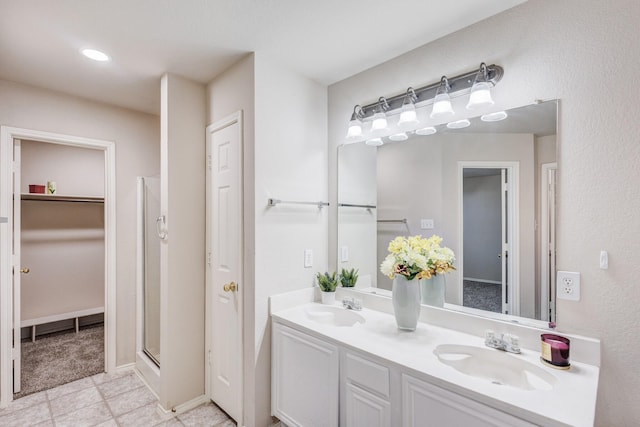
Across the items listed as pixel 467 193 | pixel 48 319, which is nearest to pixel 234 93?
pixel 467 193

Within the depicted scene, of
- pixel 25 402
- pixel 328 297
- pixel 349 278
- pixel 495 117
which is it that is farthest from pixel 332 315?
pixel 25 402

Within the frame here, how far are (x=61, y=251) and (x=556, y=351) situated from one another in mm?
4781

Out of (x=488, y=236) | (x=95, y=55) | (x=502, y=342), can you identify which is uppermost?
(x=95, y=55)

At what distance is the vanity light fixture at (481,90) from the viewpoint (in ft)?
5.17

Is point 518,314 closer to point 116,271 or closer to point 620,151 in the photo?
point 620,151

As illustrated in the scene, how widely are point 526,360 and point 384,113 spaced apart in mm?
1571

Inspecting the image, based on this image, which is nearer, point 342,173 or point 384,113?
point 384,113

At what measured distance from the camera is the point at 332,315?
213 centimetres

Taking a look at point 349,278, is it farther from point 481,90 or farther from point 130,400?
point 130,400

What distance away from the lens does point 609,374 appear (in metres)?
1.28

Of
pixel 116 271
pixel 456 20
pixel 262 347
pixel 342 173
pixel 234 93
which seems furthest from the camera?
pixel 116 271

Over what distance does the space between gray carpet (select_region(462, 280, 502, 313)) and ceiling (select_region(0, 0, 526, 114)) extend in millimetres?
1447

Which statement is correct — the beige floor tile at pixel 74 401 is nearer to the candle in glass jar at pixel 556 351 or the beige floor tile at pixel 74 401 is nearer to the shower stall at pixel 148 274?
the shower stall at pixel 148 274

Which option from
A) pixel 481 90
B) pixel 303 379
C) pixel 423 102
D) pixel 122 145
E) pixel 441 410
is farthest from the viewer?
pixel 122 145
